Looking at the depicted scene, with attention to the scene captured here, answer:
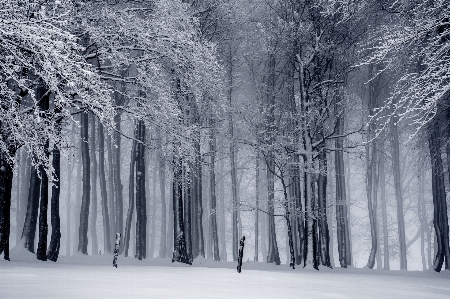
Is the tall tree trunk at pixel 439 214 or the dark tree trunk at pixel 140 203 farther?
the tall tree trunk at pixel 439 214

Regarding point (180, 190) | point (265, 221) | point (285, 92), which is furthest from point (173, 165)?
point (265, 221)

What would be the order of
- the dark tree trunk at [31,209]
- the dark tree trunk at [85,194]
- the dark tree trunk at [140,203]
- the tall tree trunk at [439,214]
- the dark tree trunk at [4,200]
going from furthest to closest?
the dark tree trunk at [85,194] → the tall tree trunk at [439,214] → the dark tree trunk at [140,203] → the dark tree trunk at [31,209] → the dark tree trunk at [4,200]

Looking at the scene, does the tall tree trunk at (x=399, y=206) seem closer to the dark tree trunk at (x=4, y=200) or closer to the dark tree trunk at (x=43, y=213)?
the dark tree trunk at (x=43, y=213)

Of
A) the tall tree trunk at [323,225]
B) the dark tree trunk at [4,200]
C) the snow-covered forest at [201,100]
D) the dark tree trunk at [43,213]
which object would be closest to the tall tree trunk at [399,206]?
the snow-covered forest at [201,100]

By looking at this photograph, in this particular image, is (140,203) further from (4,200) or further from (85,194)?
(4,200)

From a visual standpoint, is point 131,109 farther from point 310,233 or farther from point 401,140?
point 401,140

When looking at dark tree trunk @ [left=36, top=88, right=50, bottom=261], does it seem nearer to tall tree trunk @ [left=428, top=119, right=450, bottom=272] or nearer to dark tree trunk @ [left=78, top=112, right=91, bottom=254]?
dark tree trunk @ [left=78, top=112, right=91, bottom=254]

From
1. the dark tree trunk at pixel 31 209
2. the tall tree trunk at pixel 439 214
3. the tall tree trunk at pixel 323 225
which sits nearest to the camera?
the dark tree trunk at pixel 31 209

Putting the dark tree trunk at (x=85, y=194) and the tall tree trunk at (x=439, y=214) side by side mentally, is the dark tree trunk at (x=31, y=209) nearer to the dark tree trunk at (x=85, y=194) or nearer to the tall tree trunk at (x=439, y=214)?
the dark tree trunk at (x=85, y=194)

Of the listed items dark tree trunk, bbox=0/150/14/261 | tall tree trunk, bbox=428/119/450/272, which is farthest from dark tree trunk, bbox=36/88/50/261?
tall tree trunk, bbox=428/119/450/272

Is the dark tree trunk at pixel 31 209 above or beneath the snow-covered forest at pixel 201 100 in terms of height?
beneath

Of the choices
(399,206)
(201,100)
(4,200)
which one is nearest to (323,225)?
(399,206)

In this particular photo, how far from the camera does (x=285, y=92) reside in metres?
24.4

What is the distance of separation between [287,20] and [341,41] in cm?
234
